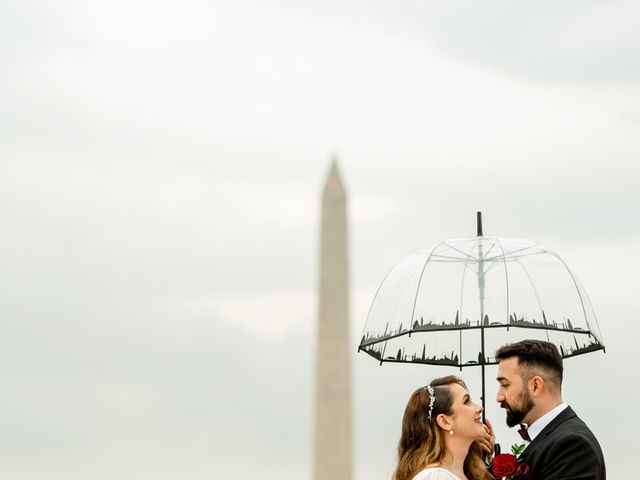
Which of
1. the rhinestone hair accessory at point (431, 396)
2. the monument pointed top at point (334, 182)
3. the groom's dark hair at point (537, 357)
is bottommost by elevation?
the rhinestone hair accessory at point (431, 396)

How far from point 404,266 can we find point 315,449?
272cm

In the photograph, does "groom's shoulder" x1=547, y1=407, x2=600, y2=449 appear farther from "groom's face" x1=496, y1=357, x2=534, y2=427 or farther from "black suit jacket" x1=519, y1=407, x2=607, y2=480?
"groom's face" x1=496, y1=357, x2=534, y2=427

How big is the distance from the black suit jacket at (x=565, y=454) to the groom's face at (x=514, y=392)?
0.27m

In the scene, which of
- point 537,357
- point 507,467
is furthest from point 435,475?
point 537,357

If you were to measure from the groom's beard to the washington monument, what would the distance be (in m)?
3.61

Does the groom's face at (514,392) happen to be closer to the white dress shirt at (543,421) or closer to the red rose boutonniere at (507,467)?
the white dress shirt at (543,421)

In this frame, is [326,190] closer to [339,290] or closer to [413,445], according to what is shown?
[339,290]

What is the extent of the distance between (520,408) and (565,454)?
618 millimetres

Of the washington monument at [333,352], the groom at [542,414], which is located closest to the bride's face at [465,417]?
the groom at [542,414]

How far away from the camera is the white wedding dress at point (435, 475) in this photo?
31.0 ft

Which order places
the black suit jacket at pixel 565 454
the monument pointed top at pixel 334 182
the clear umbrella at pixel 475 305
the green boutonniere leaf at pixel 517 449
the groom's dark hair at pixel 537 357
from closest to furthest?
the black suit jacket at pixel 565 454
the groom's dark hair at pixel 537 357
the green boutonniere leaf at pixel 517 449
the clear umbrella at pixel 475 305
the monument pointed top at pixel 334 182

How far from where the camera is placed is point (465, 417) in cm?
984

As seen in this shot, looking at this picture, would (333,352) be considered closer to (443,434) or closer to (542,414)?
(443,434)

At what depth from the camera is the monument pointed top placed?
1296 centimetres
